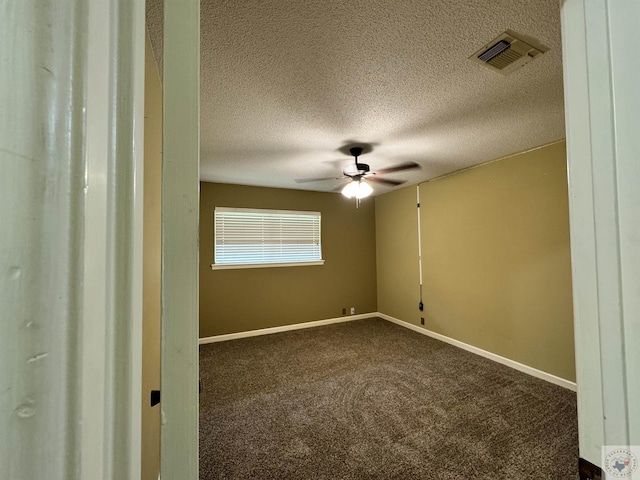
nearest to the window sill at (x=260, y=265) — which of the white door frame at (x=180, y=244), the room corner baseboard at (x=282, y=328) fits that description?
the room corner baseboard at (x=282, y=328)

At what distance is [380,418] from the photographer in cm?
208

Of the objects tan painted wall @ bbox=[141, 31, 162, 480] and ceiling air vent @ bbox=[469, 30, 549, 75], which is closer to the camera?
tan painted wall @ bbox=[141, 31, 162, 480]

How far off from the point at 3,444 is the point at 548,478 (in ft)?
7.91

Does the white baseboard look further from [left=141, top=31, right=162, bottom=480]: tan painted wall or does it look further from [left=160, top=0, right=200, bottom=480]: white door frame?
[left=160, top=0, right=200, bottom=480]: white door frame

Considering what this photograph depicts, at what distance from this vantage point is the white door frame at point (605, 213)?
1.76 ft

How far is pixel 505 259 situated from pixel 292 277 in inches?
113

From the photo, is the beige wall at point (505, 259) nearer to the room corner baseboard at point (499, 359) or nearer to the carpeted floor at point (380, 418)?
the room corner baseboard at point (499, 359)

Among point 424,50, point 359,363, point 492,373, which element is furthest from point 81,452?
point 492,373

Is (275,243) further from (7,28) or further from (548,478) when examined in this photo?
(7,28)

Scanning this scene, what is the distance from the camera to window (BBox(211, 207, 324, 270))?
3.90 metres

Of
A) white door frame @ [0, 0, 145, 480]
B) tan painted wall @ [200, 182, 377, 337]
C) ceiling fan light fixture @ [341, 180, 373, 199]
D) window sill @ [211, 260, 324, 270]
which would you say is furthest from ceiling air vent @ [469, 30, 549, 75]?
window sill @ [211, 260, 324, 270]

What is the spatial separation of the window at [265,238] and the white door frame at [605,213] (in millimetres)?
3793

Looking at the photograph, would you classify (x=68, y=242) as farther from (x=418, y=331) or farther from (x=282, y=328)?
(x=418, y=331)

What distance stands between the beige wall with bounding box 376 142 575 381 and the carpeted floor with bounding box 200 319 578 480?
0.35 m
